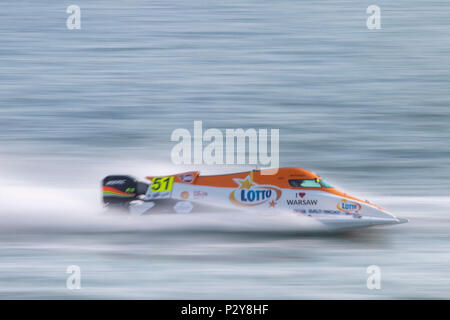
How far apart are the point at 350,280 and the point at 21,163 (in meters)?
6.82

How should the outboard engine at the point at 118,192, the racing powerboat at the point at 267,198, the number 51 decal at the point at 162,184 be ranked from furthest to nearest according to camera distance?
the outboard engine at the point at 118,192 → the number 51 decal at the point at 162,184 → the racing powerboat at the point at 267,198

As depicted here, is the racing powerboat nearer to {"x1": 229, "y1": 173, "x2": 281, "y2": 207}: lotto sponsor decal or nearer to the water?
{"x1": 229, "y1": 173, "x2": 281, "y2": 207}: lotto sponsor decal

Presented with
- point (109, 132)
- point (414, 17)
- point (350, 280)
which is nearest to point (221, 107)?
point (109, 132)

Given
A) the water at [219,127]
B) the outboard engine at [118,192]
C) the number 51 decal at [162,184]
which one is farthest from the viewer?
the outboard engine at [118,192]

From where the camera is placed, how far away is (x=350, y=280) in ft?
19.7

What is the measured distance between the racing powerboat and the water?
187mm

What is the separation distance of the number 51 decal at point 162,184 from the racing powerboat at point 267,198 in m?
0.01

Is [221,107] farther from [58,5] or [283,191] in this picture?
[58,5]

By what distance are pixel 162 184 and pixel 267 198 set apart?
134cm

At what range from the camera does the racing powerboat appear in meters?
7.09

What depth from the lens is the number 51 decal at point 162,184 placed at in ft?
24.1

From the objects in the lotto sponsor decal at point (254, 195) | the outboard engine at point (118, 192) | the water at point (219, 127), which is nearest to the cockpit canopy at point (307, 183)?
the lotto sponsor decal at point (254, 195)

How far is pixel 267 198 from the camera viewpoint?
712 cm

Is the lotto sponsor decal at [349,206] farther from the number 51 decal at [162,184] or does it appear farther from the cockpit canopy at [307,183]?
the number 51 decal at [162,184]
